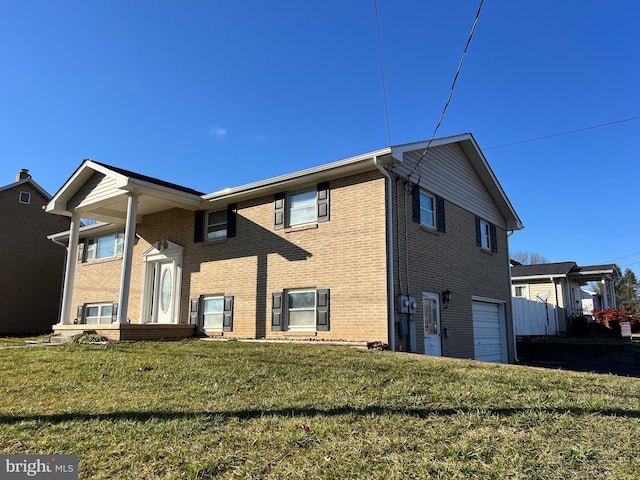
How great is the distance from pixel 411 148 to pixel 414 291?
11.1ft

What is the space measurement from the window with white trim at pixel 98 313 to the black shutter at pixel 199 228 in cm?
507

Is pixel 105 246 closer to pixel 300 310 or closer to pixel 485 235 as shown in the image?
pixel 300 310

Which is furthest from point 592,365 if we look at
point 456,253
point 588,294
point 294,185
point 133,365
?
point 588,294

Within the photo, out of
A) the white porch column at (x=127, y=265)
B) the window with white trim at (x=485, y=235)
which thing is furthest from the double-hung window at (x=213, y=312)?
the window with white trim at (x=485, y=235)

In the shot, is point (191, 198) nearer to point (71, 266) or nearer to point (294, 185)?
point (294, 185)

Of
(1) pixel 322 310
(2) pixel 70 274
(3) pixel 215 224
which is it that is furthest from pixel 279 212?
(2) pixel 70 274

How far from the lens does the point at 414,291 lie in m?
11.4

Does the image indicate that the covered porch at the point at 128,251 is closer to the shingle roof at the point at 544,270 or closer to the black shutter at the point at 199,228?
the black shutter at the point at 199,228

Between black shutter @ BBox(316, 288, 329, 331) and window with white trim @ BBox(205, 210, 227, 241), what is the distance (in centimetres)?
408

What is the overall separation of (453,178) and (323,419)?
10.8 metres

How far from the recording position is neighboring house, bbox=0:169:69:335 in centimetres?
2214

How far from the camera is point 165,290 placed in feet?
50.9

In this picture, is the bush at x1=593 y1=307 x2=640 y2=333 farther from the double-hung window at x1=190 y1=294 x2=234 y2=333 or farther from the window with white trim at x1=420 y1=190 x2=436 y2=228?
the double-hung window at x1=190 y1=294 x2=234 y2=333

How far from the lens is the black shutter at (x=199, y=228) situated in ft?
47.9
